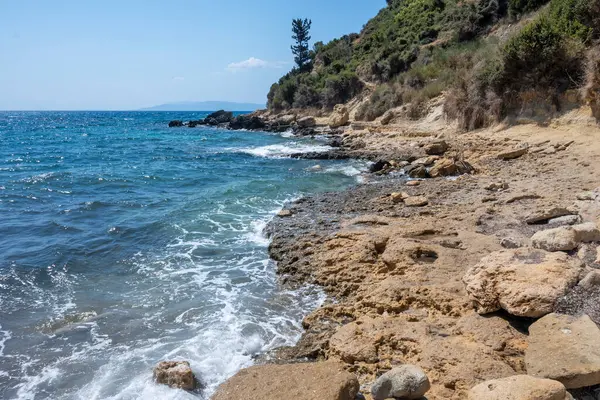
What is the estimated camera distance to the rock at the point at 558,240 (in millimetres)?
6016

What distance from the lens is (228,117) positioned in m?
68.5

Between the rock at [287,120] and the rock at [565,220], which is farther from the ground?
the rock at [287,120]

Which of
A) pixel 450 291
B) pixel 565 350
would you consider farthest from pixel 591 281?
pixel 450 291

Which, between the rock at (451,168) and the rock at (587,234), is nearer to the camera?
the rock at (587,234)

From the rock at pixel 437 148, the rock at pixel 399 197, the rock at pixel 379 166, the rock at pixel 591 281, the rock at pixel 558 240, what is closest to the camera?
the rock at pixel 591 281

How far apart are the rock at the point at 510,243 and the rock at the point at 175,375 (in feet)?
18.1

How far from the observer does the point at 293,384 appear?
426 centimetres

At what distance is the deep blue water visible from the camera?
5723 millimetres

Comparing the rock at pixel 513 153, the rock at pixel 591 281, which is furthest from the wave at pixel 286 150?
the rock at pixel 591 281

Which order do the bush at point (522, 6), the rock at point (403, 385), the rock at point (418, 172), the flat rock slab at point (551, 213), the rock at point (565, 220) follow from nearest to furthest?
1. the rock at point (403, 385)
2. the rock at point (565, 220)
3. the flat rock slab at point (551, 213)
4. the rock at point (418, 172)
5. the bush at point (522, 6)

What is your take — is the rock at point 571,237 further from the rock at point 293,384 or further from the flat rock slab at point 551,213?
the rock at point 293,384

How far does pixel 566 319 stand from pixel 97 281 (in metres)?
8.24

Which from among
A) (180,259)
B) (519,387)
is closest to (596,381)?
(519,387)

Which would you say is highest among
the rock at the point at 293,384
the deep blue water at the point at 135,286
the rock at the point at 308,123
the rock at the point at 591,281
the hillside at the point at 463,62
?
the hillside at the point at 463,62
